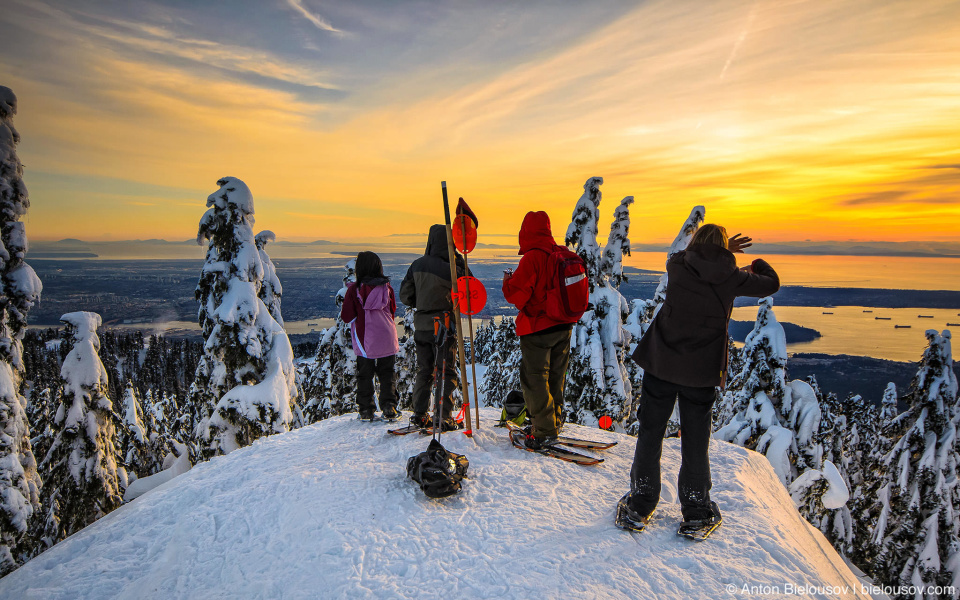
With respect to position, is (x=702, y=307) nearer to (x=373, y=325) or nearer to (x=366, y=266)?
(x=373, y=325)

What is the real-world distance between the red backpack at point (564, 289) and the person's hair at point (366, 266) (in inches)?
134

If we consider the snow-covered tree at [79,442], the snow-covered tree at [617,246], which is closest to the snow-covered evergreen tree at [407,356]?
the snow-covered tree at [617,246]

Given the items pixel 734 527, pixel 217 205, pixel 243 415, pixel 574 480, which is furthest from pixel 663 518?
pixel 217 205

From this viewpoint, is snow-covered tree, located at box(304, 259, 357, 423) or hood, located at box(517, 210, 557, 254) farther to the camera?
snow-covered tree, located at box(304, 259, 357, 423)

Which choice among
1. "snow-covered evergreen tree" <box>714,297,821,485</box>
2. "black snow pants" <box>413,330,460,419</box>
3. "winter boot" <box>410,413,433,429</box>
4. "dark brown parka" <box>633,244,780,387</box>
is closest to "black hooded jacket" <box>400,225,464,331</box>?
"black snow pants" <box>413,330,460,419</box>

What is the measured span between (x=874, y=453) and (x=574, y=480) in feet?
94.7

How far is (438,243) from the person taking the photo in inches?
263

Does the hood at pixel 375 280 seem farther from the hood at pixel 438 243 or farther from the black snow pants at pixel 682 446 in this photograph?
the black snow pants at pixel 682 446

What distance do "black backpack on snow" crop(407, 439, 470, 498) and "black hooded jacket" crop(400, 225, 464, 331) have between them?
2.37 metres

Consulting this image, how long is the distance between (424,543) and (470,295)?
341 centimetres

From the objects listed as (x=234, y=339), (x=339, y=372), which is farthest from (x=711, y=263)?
(x=339, y=372)

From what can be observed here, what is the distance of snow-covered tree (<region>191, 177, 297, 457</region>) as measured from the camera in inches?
401

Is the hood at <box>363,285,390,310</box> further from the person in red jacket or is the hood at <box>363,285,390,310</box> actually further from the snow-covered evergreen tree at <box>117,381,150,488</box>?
the snow-covered evergreen tree at <box>117,381,150,488</box>

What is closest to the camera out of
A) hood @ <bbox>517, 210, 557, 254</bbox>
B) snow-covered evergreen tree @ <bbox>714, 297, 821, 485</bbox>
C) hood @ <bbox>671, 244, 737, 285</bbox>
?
hood @ <bbox>671, 244, 737, 285</bbox>
